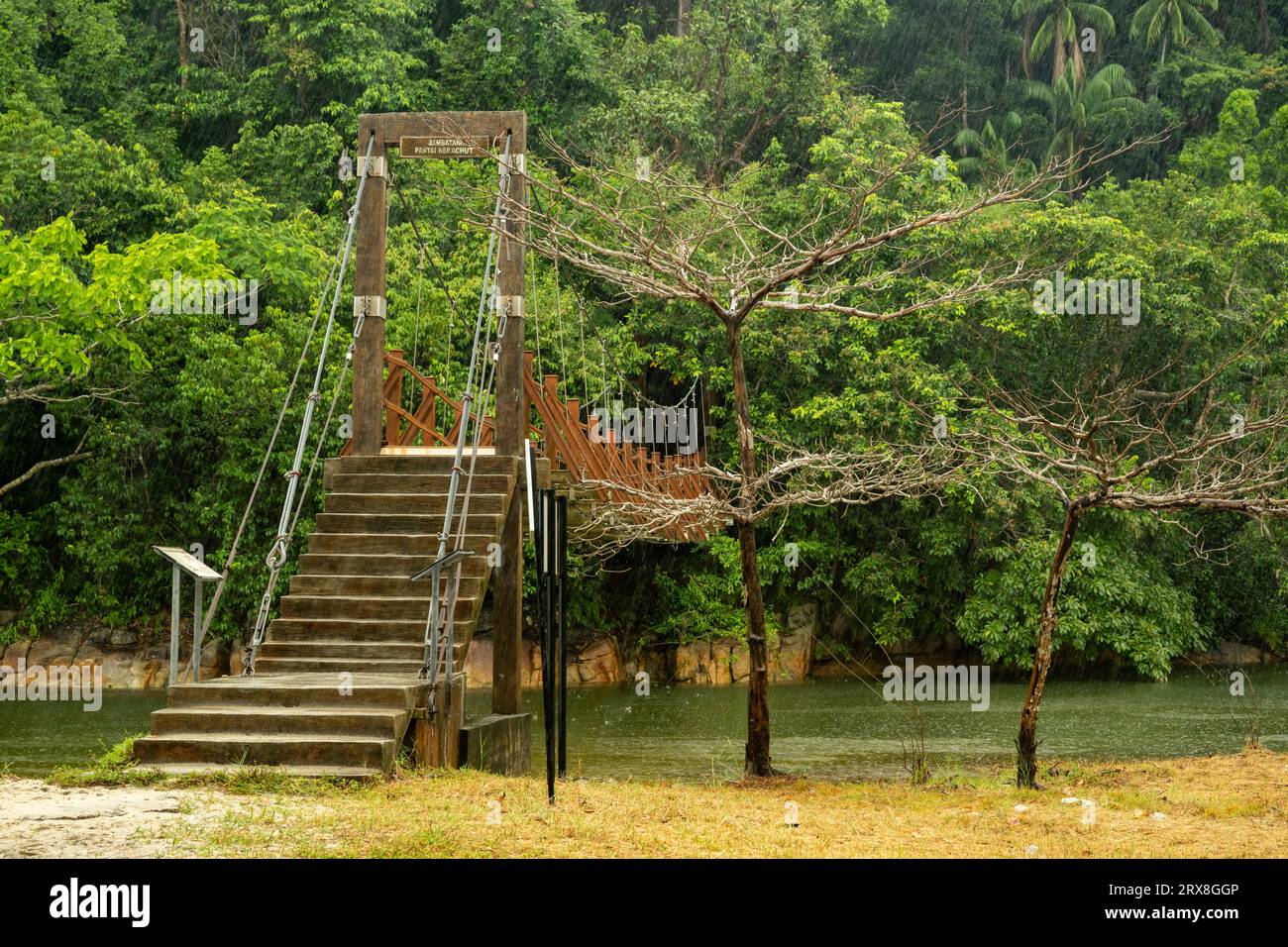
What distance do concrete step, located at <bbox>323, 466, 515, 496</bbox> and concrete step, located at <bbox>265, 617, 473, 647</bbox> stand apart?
1277 mm

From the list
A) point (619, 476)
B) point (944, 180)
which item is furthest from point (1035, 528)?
point (619, 476)

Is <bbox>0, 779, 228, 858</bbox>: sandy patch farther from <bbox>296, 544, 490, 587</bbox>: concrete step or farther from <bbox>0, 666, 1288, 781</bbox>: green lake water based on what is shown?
<bbox>0, 666, 1288, 781</bbox>: green lake water

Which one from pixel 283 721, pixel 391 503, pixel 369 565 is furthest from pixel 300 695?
pixel 391 503

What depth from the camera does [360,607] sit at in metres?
8.12

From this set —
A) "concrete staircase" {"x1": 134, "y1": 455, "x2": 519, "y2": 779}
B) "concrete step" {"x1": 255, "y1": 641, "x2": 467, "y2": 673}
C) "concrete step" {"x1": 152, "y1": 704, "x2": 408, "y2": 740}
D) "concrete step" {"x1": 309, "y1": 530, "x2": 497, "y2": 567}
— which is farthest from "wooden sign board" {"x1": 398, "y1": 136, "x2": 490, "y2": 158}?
"concrete step" {"x1": 152, "y1": 704, "x2": 408, "y2": 740}

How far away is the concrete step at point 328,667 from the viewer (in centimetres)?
775

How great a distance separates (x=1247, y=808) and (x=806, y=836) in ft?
9.71

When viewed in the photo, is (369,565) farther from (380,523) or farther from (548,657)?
(548,657)

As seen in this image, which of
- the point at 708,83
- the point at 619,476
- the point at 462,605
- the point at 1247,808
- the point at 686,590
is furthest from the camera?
the point at 708,83

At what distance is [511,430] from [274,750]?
3561 millimetres

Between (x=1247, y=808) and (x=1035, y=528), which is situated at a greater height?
(x=1035, y=528)

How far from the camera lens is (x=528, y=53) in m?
25.1

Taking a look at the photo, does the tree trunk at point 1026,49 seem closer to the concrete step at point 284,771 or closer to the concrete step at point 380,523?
the concrete step at point 380,523

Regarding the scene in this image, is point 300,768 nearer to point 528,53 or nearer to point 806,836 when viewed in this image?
point 806,836
